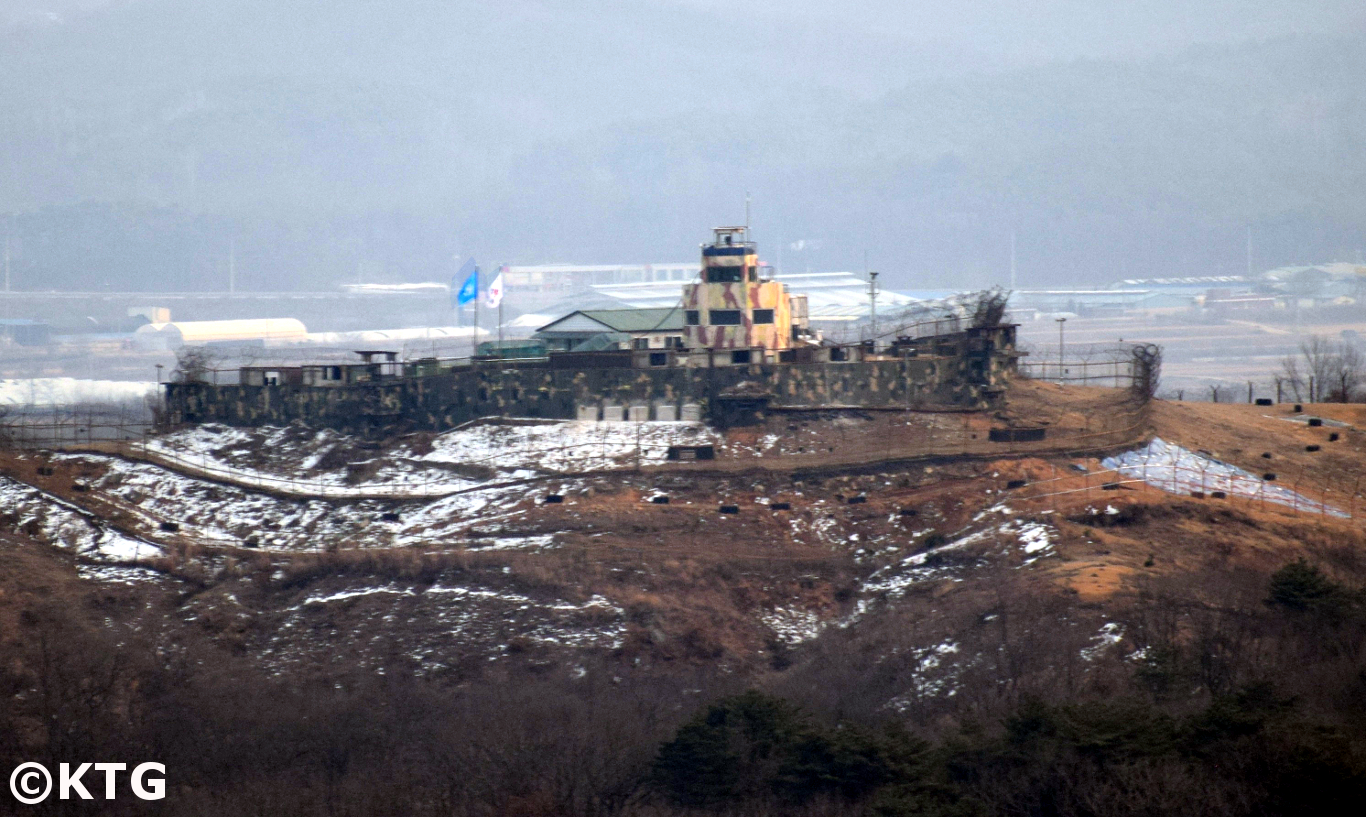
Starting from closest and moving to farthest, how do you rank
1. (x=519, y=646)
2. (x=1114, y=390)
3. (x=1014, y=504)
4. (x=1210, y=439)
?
(x=519, y=646) < (x=1014, y=504) < (x=1210, y=439) < (x=1114, y=390)

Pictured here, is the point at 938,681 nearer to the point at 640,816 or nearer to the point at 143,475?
the point at 640,816

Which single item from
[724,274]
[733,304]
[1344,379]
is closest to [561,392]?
[733,304]


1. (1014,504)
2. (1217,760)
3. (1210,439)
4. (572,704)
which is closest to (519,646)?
(572,704)

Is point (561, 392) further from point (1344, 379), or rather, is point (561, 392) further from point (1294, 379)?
point (1294, 379)

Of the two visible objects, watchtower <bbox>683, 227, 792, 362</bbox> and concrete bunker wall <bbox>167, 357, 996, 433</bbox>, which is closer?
concrete bunker wall <bbox>167, 357, 996, 433</bbox>

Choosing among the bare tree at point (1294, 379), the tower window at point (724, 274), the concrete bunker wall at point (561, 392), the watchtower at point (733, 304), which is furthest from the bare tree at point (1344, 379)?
the tower window at point (724, 274)

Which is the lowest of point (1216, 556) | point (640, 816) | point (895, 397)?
point (640, 816)

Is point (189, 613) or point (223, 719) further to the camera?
point (189, 613)

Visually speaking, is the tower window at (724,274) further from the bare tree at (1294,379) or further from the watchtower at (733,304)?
the bare tree at (1294,379)

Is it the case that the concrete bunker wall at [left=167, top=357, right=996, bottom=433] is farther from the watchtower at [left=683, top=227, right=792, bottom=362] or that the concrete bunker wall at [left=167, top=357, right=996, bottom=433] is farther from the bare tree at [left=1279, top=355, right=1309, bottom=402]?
the bare tree at [left=1279, top=355, right=1309, bottom=402]

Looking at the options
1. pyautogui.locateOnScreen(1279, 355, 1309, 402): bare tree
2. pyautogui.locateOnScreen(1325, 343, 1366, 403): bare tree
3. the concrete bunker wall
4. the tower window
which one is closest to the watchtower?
the tower window

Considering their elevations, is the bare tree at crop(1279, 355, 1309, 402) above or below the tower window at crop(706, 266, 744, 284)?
below
